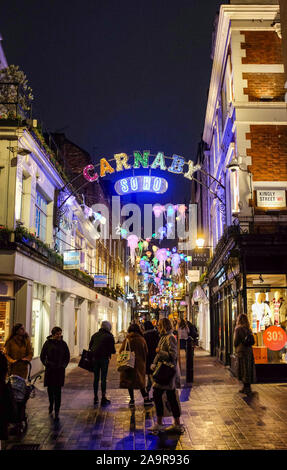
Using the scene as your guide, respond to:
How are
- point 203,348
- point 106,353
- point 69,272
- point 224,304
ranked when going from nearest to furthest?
point 106,353 → point 224,304 → point 69,272 → point 203,348

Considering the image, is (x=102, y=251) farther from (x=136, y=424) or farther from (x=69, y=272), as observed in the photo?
(x=136, y=424)

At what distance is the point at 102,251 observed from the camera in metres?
33.1

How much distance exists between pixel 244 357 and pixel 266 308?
3021 mm

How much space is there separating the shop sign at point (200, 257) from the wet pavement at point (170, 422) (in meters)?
9.01

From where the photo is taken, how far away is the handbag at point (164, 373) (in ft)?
24.6

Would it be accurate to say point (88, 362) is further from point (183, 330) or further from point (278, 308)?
point (183, 330)

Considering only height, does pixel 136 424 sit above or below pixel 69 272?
below

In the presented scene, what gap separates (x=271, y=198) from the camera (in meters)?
14.1

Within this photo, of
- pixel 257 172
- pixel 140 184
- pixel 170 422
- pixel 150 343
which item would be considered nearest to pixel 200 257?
pixel 140 184

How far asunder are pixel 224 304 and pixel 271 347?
5035 mm

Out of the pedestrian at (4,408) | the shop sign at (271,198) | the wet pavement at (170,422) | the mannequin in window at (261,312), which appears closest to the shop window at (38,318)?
the wet pavement at (170,422)

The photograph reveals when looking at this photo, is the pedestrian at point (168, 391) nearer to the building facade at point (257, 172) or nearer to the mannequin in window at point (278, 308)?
the building facade at point (257, 172)

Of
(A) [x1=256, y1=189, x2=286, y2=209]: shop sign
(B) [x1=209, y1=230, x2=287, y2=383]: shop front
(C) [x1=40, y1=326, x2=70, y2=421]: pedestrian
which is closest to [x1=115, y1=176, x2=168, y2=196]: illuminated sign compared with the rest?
(B) [x1=209, y1=230, x2=287, y2=383]: shop front
